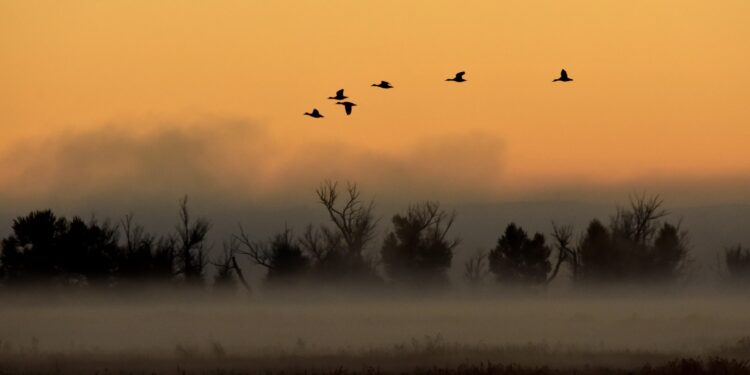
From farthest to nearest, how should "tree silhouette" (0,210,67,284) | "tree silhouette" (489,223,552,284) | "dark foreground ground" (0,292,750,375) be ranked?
"tree silhouette" (489,223,552,284) < "tree silhouette" (0,210,67,284) < "dark foreground ground" (0,292,750,375)

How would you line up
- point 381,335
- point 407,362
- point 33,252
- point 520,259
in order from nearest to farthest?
point 407,362
point 381,335
point 33,252
point 520,259

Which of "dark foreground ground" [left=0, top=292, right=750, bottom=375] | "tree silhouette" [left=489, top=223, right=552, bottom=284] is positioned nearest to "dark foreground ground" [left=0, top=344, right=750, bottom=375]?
"dark foreground ground" [left=0, top=292, right=750, bottom=375]

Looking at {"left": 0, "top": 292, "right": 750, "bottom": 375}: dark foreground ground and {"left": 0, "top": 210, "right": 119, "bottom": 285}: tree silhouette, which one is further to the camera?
{"left": 0, "top": 210, "right": 119, "bottom": 285}: tree silhouette

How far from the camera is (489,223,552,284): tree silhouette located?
102 meters

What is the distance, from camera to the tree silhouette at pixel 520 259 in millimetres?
102438

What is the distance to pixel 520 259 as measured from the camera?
103 metres

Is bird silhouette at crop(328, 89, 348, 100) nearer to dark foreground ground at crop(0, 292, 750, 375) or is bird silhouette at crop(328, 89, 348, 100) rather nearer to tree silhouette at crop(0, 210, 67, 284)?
dark foreground ground at crop(0, 292, 750, 375)

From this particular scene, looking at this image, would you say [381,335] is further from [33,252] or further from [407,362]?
[33,252]

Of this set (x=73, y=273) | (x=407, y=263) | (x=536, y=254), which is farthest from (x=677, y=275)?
(x=73, y=273)

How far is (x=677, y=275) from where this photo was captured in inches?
4210

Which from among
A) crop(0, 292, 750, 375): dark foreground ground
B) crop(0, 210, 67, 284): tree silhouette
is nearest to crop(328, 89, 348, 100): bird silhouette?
crop(0, 292, 750, 375): dark foreground ground

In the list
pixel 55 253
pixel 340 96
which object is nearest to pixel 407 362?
pixel 340 96

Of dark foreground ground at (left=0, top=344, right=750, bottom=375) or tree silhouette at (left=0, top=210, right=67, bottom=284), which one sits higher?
tree silhouette at (left=0, top=210, right=67, bottom=284)

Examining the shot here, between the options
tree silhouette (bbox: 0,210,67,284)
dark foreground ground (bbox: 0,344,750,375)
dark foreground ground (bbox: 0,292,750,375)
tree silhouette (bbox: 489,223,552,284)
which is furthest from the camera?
tree silhouette (bbox: 489,223,552,284)
